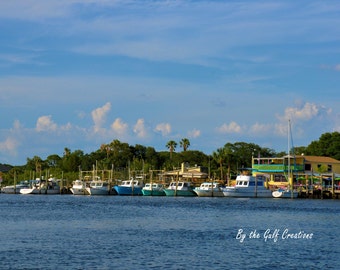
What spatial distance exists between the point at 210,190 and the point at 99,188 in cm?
Answer: 3226

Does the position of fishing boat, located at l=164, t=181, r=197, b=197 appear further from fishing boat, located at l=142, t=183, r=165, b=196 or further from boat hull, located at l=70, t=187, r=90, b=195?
boat hull, located at l=70, t=187, r=90, b=195

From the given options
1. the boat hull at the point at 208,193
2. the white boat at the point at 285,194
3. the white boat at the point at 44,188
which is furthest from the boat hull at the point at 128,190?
the white boat at the point at 285,194

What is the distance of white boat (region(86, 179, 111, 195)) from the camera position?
6250 inches

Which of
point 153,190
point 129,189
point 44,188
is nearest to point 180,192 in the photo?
point 153,190

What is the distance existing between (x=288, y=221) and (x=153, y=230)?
59.5 ft

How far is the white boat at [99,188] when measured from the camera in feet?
521

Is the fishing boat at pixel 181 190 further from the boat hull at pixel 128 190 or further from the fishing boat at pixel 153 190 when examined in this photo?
the boat hull at pixel 128 190

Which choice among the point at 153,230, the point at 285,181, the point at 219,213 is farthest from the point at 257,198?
the point at 153,230

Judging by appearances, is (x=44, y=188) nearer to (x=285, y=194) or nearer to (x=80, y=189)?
(x=80, y=189)

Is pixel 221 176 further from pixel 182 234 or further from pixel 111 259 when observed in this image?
pixel 111 259

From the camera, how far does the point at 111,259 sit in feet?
146

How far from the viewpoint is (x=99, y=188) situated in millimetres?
158625

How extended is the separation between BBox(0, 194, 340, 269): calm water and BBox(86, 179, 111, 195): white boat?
7688 cm

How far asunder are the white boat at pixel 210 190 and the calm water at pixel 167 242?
5326cm
